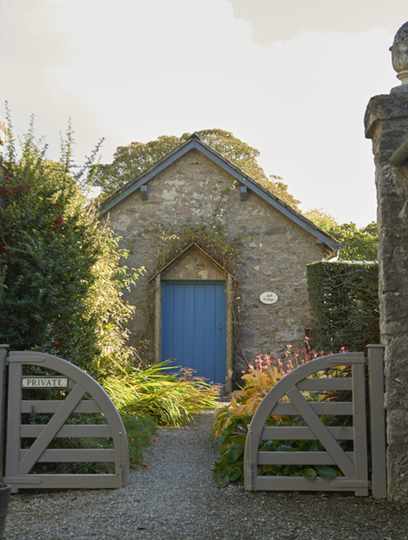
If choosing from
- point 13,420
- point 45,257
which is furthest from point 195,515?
point 45,257

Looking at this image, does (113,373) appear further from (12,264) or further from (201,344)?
(201,344)

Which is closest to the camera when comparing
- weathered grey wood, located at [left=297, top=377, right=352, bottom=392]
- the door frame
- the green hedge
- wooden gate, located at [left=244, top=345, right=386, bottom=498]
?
wooden gate, located at [left=244, top=345, right=386, bottom=498]

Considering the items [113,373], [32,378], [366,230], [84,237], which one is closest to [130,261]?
[113,373]

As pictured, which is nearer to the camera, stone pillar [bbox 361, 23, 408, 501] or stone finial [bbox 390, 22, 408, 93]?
stone pillar [bbox 361, 23, 408, 501]

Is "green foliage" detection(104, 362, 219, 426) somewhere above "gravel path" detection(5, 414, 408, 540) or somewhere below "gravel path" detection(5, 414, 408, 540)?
above

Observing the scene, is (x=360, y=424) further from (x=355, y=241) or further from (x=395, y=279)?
(x=355, y=241)

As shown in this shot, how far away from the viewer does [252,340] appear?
39.8 ft

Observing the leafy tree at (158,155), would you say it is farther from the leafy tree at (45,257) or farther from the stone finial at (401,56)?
the stone finial at (401,56)

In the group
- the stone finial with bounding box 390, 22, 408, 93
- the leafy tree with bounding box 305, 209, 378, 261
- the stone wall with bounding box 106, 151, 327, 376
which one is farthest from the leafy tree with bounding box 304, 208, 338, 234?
the stone finial with bounding box 390, 22, 408, 93

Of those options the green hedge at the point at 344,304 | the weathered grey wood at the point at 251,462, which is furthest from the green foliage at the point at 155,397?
the weathered grey wood at the point at 251,462

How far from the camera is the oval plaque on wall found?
39.9 ft

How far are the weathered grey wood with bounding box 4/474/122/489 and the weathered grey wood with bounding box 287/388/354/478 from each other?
60.3 inches

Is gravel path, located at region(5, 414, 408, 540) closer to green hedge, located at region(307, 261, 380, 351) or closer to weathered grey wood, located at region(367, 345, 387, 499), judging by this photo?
weathered grey wood, located at region(367, 345, 387, 499)

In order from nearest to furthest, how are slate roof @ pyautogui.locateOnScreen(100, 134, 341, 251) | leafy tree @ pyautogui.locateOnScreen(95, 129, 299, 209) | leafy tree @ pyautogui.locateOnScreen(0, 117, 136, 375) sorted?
leafy tree @ pyautogui.locateOnScreen(0, 117, 136, 375) < slate roof @ pyautogui.locateOnScreen(100, 134, 341, 251) < leafy tree @ pyautogui.locateOnScreen(95, 129, 299, 209)
